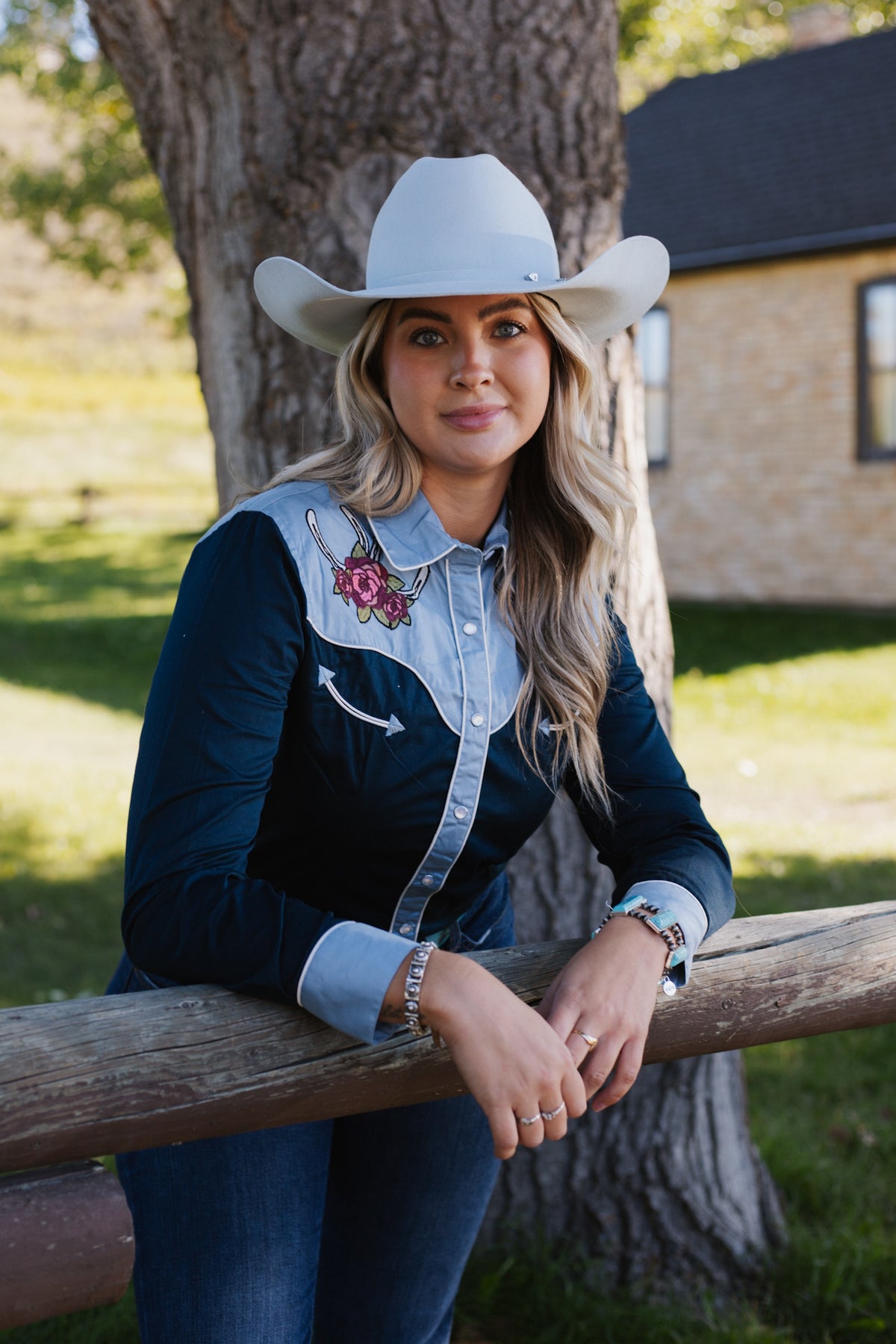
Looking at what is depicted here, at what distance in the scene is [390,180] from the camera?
3.15 m

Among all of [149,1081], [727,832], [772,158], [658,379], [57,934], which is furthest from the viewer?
[658,379]

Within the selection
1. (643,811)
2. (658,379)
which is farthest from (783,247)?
(643,811)

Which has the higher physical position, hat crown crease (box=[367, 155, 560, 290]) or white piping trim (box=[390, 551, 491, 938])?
hat crown crease (box=[367, 155, 560, 290])

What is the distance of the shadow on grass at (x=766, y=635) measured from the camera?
43.8 ft

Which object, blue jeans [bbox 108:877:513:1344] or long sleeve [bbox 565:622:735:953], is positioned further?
long sleeve [bbox 565:622:735:953]

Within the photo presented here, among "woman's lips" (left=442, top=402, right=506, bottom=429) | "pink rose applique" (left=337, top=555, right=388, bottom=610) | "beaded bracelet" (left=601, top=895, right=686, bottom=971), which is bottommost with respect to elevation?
"beaded bracelet" (left=601, top=895, right=686, bottom=971)

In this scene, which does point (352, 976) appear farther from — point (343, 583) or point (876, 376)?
point (876, 376)

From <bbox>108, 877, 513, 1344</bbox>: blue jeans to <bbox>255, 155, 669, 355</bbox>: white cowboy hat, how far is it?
109 centimetres

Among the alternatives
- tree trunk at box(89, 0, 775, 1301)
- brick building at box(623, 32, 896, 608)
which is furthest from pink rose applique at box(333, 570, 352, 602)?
brick building at box(623, 32, 896, 608)

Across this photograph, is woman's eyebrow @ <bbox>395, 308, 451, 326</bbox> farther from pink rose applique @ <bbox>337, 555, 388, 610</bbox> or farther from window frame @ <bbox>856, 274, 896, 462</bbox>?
window frame @ <bbox>856, 274, 896, 462</bbox>

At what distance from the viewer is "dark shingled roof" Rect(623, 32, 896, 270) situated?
1538 cm

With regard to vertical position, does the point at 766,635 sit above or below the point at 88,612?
below

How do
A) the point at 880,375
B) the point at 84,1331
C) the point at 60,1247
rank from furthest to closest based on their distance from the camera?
the point at 880,375
the point at 84,1331
the point at 60,1247

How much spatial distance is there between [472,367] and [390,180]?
3.84 ft
